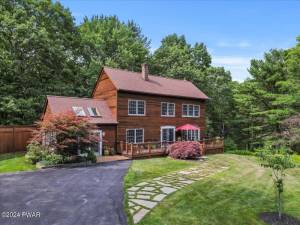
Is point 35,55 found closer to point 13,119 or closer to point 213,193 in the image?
point 13,119

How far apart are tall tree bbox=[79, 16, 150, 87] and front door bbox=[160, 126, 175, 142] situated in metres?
12.2

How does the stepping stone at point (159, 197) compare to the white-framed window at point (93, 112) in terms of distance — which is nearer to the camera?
the stepping stone at point (159, 197)

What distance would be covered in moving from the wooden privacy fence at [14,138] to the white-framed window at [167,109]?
11909mm

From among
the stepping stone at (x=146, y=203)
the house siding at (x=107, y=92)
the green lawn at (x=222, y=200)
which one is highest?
the house siding at (x=107, y=92)

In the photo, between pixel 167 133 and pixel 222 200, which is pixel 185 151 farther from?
pixel 222 200

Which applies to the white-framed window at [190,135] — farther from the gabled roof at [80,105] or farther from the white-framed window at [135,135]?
the gabled roof at [80,105]

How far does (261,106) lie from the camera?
33.7 metres

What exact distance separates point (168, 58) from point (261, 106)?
1542cm

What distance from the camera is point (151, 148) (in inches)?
880

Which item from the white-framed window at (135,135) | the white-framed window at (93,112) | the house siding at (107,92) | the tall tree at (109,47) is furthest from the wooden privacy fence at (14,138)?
the tall tree at (109,47)

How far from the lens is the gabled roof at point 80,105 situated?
19.9 metres

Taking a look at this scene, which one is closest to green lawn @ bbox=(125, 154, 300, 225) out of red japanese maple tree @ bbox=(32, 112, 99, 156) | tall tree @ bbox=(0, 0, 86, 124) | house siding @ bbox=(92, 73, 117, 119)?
red japanese maple tree @ bbox=(32, 112, 99, 156)

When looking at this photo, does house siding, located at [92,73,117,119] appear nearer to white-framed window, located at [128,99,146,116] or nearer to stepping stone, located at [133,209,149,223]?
white-framed window, located at [128,99,146,116]

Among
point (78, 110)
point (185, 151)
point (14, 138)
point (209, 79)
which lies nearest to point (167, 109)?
point (185, 151)
